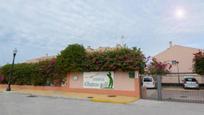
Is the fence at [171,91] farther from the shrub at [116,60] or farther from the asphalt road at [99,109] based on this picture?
the asphalt road at [99,109]

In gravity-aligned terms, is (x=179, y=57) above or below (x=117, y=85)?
above

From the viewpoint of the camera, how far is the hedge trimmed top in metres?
16.9

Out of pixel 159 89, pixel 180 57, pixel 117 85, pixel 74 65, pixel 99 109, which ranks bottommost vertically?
pixel 99 109

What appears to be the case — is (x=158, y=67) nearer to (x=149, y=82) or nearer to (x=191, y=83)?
(x=149, y=82)

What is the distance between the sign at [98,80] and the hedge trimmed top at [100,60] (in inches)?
19.7

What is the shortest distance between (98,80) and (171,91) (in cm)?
693

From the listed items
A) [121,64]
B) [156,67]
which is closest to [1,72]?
[121,64]

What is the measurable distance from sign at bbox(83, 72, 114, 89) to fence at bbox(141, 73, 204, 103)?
112 inches

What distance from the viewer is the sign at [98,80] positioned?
18.1 metres

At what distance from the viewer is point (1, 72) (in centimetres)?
2698

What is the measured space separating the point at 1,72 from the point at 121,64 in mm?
17872

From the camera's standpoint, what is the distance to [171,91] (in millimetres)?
19188

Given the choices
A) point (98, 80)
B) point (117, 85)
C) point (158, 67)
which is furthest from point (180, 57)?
point (98, 80)

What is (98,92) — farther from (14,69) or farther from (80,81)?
(14,69)
